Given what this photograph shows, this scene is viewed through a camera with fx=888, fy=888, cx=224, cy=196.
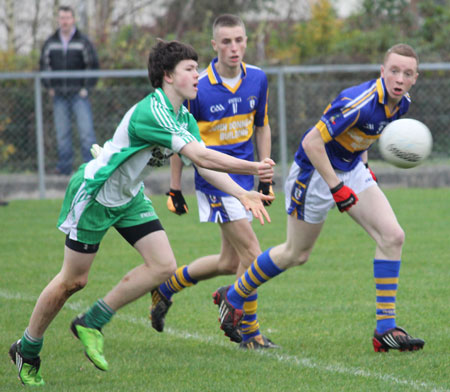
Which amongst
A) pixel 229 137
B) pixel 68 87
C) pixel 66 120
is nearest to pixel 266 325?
pixel 229 137

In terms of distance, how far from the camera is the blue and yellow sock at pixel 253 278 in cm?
576

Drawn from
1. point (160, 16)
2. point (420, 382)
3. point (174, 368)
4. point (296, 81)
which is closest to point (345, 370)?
point (420, 382)

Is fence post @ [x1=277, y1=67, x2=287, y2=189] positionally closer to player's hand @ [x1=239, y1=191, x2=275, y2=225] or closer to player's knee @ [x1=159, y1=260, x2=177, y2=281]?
player's knee @ [x1=159, y1=260, x2=177, y2=281]

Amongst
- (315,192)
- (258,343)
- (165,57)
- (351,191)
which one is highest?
(165,57)

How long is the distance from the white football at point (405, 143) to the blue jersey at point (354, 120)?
121mm

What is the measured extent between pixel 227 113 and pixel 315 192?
871mm

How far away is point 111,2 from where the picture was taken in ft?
70.0

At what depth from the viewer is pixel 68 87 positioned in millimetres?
13477

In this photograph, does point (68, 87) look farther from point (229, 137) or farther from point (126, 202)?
point (126, 202)

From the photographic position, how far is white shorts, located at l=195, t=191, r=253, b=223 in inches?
235

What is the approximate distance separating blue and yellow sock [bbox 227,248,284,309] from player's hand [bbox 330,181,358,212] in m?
0.68

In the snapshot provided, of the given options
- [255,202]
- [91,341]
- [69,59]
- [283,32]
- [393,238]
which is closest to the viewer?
[255,202]

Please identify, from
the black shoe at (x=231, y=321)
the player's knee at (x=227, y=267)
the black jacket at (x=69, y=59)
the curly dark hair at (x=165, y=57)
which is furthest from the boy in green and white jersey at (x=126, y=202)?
the black jacket at (x=69, y=59)

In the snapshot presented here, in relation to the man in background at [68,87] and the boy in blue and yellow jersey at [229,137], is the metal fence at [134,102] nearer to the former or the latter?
the man in background at [68,87]
